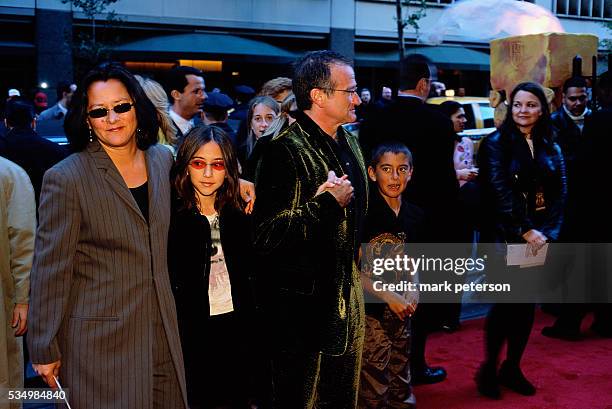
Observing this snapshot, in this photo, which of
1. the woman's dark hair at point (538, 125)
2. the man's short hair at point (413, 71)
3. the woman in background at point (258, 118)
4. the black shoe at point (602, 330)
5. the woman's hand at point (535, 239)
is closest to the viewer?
the woman's hand at point (535, 239)

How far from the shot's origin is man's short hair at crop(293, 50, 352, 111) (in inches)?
126

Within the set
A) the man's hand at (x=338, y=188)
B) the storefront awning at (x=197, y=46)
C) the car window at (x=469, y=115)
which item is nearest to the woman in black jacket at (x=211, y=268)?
the man's hand at (x=338, y=188)

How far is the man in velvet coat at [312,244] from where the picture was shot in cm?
310

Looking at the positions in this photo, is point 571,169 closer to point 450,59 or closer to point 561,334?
point 561,334

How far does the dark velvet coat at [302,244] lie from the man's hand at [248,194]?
23 cm

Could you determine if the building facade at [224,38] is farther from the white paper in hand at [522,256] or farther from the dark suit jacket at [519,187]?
the white paper in hand at [522,256]

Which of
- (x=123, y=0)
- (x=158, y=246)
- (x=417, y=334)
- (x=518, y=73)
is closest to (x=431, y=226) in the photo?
(x=417, y=334)

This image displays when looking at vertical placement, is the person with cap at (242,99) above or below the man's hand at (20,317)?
above

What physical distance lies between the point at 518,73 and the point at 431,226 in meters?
4.22

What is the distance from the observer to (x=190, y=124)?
544 cm

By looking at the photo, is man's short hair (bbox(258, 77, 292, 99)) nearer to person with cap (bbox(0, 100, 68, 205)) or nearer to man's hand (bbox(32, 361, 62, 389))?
person with cap (bbox(0, 100, 68, 205))

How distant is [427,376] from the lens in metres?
5.14

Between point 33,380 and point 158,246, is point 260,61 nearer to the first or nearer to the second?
point 33,380

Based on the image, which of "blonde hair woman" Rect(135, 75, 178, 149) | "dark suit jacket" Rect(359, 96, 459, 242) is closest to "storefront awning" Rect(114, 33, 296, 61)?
"dark suit jacket" Rect(359, 96, 459, 242)
